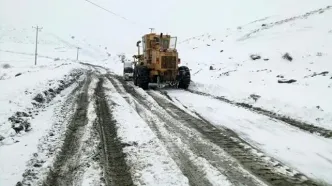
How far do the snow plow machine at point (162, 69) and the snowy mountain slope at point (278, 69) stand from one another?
1.23m

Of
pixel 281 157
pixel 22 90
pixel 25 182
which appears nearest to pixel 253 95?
pixel 281 157

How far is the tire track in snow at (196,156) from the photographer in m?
5.36

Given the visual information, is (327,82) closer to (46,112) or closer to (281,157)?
(281,157)

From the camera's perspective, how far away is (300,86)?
587 inches

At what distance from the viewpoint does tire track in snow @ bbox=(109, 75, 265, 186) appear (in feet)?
17.6

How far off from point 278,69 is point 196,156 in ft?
48.6

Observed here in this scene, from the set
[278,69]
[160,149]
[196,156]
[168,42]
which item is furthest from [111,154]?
[278,69]

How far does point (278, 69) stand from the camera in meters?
19.8

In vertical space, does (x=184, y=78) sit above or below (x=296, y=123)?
above

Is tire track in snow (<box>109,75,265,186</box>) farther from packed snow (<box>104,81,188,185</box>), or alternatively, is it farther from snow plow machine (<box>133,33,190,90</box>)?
snow plow machine (<box>133,33,190,90</box>)

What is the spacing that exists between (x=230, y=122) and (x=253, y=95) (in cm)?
470

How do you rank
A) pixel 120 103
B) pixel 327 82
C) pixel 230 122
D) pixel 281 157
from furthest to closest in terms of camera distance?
pixel 327 82, pixel 120 103, pixel 230 122, pixel 281 157

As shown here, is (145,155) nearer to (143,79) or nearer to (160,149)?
(160,149)

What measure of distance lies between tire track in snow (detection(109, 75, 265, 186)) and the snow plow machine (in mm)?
7935
